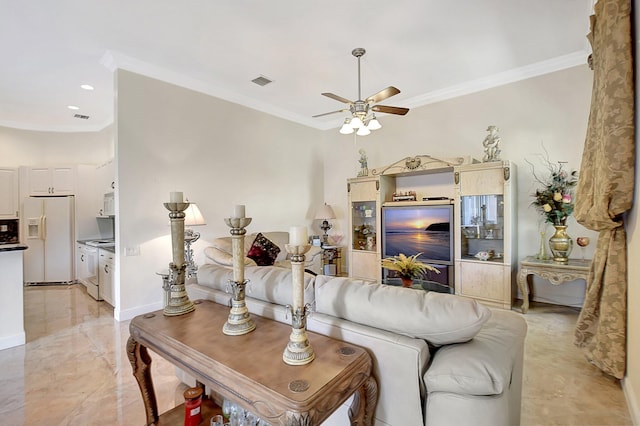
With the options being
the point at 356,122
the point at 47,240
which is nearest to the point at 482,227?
the point at 356,122

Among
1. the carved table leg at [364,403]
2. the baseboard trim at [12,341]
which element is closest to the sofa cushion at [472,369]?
the carved table leg at [364,403]

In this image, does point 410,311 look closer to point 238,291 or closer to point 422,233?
point 238,291

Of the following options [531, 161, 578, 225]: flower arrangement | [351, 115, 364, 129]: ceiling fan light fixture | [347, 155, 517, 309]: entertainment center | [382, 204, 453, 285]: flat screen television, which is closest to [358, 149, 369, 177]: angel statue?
[347, 155, 517, 309]: entertainment center

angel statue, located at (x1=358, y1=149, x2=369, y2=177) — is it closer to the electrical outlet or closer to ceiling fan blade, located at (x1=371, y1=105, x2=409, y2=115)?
ceiling fan blade, located at (x1=371, y1=105, x2=409, y2=115)

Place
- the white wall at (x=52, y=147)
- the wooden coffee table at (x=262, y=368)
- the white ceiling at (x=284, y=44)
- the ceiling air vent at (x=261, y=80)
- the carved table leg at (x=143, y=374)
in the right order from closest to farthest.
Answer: the wooden coffee table at (x=262, y=368) → the carved table leg at (x=143, y=374) → the white ceiling at (x=284, y=44) → the ceiling air vent at (x=261, y=80) → the white wall at (x=52, y=147)

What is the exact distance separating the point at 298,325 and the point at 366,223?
14.2 ft

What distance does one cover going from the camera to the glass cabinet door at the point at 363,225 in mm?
5230

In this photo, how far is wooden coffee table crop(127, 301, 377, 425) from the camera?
0.92 m

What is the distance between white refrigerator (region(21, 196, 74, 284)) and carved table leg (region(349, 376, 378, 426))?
6.60 m

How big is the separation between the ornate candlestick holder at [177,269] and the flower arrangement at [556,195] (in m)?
3.92

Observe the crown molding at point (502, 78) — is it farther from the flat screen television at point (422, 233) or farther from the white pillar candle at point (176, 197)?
the white pillar candle at point (176, 197)

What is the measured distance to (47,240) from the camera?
5586mm

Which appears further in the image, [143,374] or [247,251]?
[247,251]

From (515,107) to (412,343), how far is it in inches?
171
